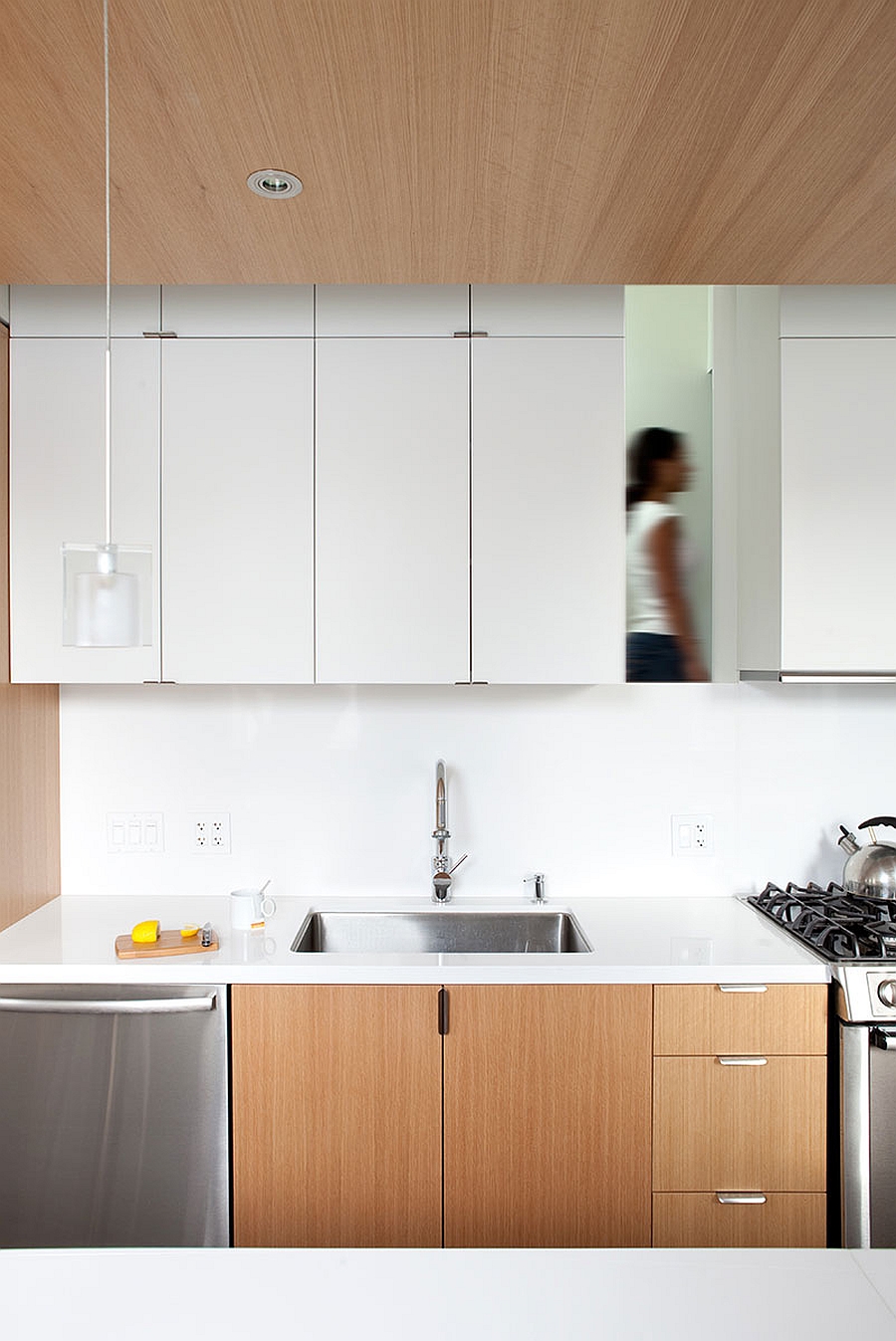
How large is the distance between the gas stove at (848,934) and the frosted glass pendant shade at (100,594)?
1.66m

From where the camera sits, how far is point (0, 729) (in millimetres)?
2248

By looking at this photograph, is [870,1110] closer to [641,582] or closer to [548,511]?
[641,582]

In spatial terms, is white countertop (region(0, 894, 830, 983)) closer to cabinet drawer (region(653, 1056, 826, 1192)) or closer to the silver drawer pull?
the silver drawer pull

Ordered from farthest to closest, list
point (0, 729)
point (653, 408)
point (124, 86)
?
point (653, 408), point (0, 729), point (124, 86)

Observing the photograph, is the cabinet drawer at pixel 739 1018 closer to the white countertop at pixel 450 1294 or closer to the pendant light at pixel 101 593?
the white countertop at pixel 450 1294

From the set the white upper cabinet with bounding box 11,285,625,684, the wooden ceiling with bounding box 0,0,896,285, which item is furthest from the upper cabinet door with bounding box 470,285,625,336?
the wooden ceiling with bounding box 0,0,896,285

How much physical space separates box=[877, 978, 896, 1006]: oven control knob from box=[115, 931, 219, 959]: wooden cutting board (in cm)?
146

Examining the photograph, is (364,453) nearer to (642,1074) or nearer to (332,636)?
(332,636)

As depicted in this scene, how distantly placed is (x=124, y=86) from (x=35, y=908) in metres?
1.99

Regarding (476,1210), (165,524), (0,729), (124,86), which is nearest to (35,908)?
(0,729)

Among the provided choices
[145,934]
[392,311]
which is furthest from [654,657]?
[145,934]

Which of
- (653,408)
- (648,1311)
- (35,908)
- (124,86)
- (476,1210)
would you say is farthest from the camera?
(653,408)

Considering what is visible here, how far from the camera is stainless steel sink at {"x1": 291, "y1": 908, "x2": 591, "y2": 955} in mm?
2465

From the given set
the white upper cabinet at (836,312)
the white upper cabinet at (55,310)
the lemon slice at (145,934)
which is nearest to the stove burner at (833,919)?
the white upper cabinet at (836,312)
